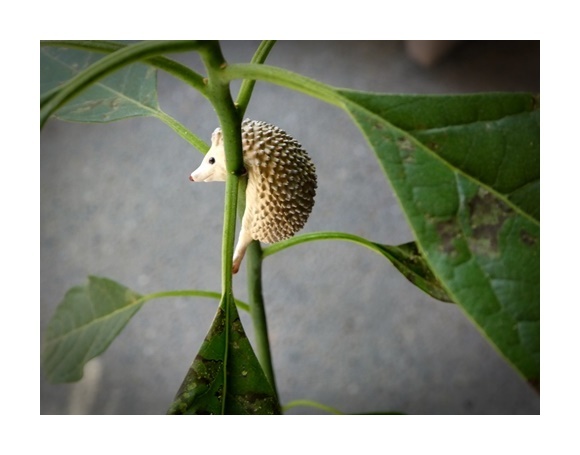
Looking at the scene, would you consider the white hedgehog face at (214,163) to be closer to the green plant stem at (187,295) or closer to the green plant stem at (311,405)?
the green plant stem at (187,295)

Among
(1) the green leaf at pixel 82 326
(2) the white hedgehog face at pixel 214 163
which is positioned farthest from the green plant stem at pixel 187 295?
(2) the white hedgehog face at pixel 214 163

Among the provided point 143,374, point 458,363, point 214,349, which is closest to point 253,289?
point 214,349

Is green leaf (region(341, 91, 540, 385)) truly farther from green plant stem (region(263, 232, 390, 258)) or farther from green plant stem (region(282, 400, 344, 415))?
green plant stem (region(282, 400, 344, 415))

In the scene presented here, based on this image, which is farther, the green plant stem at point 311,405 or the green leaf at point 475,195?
the green plant stem at point 311,405

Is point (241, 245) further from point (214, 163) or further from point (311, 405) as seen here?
point (311, 405)

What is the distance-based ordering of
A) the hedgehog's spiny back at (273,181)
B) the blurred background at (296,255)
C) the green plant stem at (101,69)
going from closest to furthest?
the green plant stem at (101,69) → the hedgehog's spiny back at (273,181) → the blurred background at (296,255)
